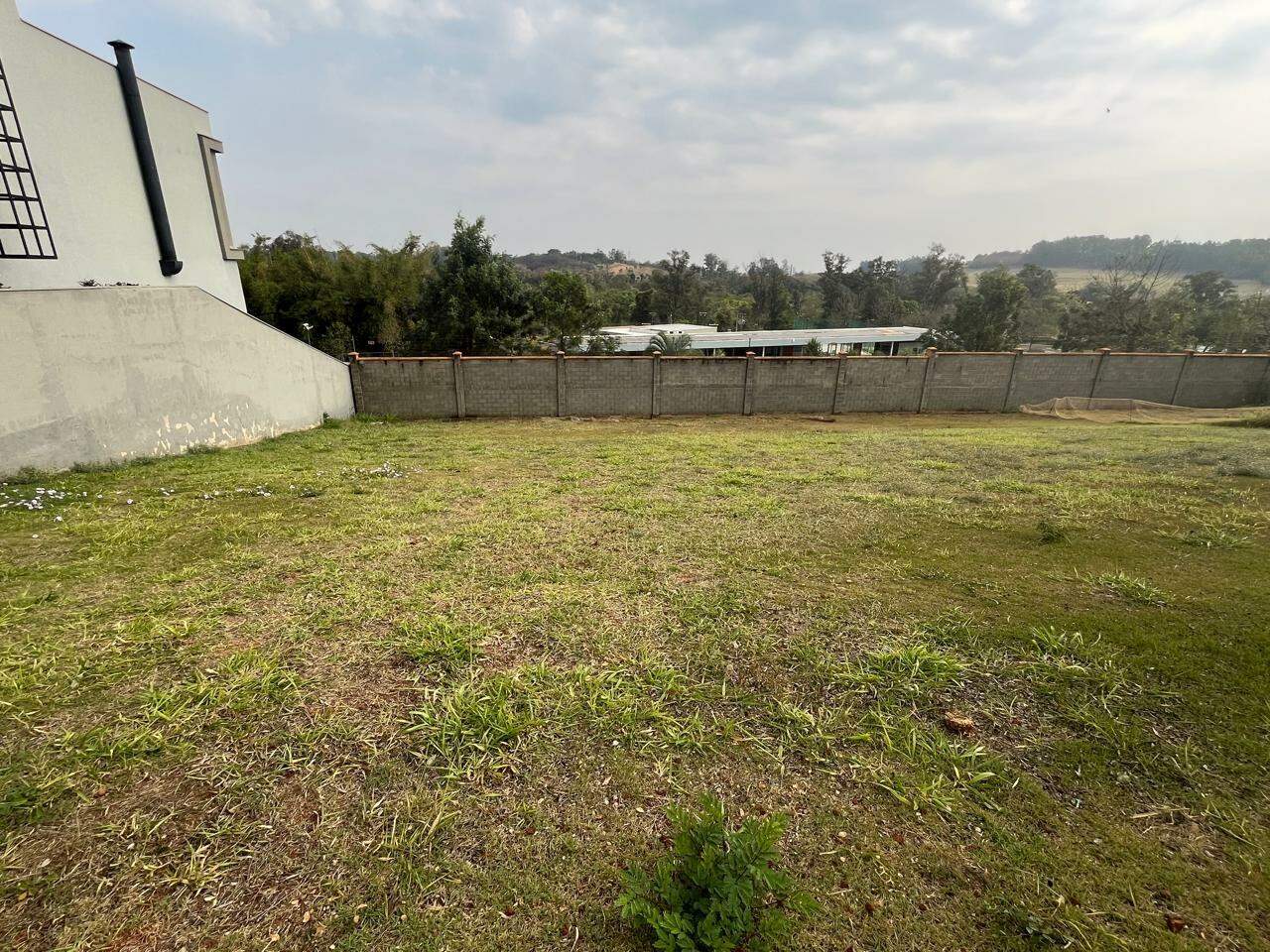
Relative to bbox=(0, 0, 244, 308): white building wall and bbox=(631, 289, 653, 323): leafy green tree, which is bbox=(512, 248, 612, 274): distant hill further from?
bbox=(0, 0, 244, 308): white building wall

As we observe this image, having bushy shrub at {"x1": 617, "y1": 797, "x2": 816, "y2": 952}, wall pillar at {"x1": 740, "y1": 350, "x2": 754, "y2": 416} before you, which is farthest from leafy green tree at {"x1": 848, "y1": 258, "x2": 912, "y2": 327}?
bushy shrub at {"x1": 617, "y1": 797, "x2": 816, "y2": 952}

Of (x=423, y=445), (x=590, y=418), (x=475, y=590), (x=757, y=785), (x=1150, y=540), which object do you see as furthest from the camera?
(x=590, y=418)

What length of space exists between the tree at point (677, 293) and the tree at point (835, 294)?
13178 millimetres

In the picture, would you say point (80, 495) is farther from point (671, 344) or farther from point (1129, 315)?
point (1129, 315)

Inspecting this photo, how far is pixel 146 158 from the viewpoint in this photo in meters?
9.77

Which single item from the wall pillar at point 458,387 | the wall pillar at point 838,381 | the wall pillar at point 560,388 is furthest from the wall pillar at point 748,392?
the wall pillar at point 458,387

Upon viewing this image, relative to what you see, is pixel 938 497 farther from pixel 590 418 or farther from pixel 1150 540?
pixel 590 418

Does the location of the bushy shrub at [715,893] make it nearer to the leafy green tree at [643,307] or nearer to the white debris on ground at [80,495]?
the white debris on ground at [80,495]

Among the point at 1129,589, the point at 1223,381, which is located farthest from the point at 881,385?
the point at 1129,589

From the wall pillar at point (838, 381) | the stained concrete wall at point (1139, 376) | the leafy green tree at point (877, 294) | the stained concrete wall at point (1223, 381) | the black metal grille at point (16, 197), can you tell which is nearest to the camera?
the black metal grille at point (16, 197)

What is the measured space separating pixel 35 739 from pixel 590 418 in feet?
42.8

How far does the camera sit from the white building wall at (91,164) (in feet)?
25.3

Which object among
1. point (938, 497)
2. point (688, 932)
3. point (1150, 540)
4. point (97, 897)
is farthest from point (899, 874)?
point (938, 497)

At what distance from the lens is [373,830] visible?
80.7 inches
